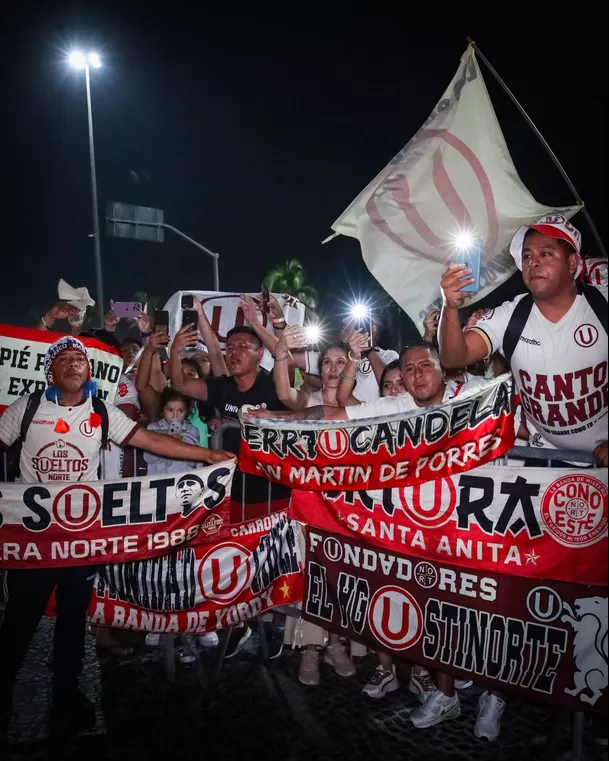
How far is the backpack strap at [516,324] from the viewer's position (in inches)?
159

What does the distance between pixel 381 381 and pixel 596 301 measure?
186 cm

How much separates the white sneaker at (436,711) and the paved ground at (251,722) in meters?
0.05

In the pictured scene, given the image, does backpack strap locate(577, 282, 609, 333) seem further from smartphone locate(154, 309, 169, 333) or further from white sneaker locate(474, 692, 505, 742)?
smartphone locate(154, 309, 169, 333)

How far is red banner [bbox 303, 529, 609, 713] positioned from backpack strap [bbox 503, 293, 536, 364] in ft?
4.35

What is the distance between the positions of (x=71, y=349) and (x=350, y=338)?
6.86 ft

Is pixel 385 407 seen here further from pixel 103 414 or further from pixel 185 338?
→ pixel 185 338

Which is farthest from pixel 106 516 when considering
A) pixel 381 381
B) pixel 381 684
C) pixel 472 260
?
pixel 472 260

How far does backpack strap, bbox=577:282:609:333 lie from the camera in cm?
379

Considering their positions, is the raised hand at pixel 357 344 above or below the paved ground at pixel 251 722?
above

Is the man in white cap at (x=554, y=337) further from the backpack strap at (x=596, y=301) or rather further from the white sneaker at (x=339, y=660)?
the white sneaker at (x=339, y=660)

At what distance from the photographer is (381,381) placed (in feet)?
17.4

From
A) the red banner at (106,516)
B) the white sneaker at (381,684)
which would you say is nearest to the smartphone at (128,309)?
the red banner at (106,516)

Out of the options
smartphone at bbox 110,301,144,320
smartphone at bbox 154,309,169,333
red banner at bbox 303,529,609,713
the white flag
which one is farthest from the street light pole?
red banner at bbox 303,529,609,713

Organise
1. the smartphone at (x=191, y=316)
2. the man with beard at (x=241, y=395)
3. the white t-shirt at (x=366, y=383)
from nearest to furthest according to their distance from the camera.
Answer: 1. the man with beard at (x=241, y=395)
2. the white t-shirt at (x=366, y=383)
3. the smartphone at (x=191, y=316)
